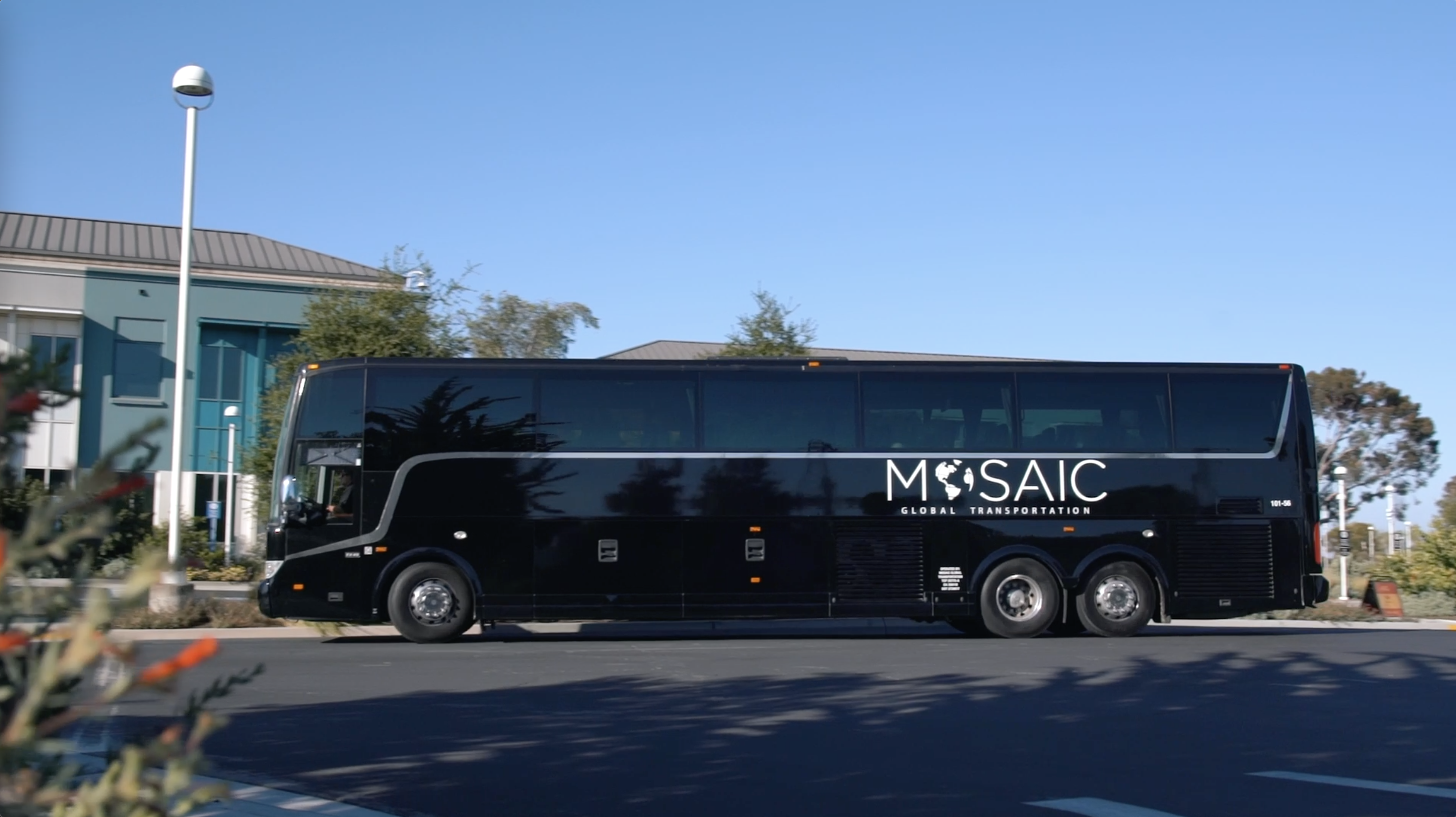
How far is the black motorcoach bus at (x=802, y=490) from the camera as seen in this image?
16906mm

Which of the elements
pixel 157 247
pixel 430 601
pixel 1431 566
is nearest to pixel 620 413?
pixel 430 601

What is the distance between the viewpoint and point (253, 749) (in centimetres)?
873

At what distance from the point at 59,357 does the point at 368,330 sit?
68.5ft

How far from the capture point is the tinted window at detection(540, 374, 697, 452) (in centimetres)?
1720

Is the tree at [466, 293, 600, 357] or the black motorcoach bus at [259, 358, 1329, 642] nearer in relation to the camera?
the black motorcoach bus at [259, 358, 1329, 642]

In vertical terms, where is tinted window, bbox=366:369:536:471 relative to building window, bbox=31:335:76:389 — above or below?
above

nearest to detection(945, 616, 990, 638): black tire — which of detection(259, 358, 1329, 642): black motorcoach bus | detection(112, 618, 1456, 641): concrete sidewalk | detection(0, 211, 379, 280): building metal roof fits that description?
detection(112, 618, 1456, 641): concrete sidewalk

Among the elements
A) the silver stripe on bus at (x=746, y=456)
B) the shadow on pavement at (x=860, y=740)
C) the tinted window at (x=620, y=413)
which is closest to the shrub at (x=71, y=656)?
the shadow on pavement at (x=860, y=740)

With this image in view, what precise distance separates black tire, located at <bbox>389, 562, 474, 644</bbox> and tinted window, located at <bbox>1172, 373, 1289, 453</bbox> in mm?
9716

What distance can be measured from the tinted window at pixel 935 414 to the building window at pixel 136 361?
26326mm

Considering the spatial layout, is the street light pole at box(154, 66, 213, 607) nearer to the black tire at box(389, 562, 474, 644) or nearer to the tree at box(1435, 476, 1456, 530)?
the black tire at box(389, 562, 474, 644)

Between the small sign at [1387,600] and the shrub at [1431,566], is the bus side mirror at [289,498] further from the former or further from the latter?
the shrub at [1431,566]

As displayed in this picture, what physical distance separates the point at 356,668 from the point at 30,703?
11645 millimetres

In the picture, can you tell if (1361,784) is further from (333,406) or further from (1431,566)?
(1431,566)
